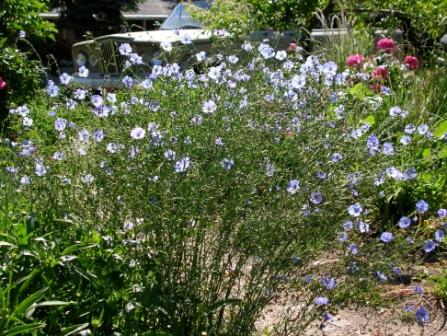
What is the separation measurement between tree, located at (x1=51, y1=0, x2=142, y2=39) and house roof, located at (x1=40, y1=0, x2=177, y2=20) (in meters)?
5.30

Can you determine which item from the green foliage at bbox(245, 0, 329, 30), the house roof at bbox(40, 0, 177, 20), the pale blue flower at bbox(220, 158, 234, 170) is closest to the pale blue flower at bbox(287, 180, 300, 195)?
the pale blue flower at bbox(220, 158, 234, 170)

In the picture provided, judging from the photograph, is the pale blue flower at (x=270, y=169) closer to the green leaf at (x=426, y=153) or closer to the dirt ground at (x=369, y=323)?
the dirt ground at (x=369, y=323)

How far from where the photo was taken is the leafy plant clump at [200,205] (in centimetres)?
290

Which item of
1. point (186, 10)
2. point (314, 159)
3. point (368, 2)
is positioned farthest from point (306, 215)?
point (186, 10)

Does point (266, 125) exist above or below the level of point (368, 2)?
above

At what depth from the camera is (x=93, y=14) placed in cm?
2331

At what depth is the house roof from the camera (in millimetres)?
30062

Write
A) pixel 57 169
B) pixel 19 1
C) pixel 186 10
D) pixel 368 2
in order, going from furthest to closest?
1. pixel 186 10
2. pixel 368 2
3. pixel 19 1
4. pixel 57 169

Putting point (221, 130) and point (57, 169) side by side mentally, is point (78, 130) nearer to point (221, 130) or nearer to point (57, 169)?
point (57, 169)

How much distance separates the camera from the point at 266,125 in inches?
122

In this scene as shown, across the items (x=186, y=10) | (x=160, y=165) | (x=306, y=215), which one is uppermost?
(x=160, y=165)

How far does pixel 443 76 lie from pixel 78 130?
405 cm

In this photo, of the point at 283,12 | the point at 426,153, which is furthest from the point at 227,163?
the point at 283,12

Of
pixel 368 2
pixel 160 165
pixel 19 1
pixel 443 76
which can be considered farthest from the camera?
pixel 368 2
